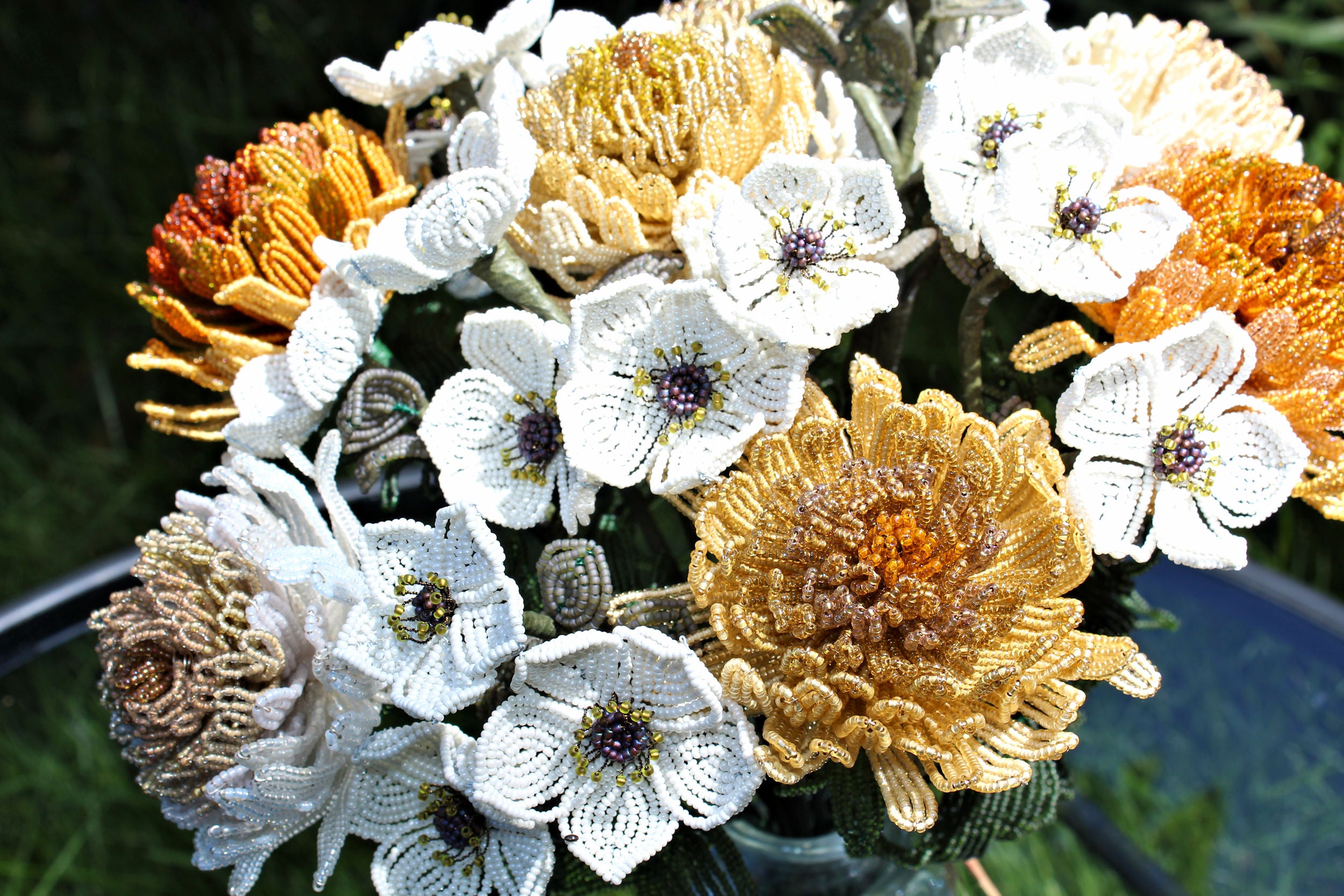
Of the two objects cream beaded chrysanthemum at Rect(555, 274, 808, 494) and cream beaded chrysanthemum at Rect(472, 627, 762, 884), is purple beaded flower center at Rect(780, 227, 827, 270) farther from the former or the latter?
cream beaded chrysanthemum at Rect(472, 627, 762, 884)

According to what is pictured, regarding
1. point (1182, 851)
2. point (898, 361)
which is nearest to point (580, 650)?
point (898, 361)

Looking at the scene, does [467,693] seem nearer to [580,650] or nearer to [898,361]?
[580,650]

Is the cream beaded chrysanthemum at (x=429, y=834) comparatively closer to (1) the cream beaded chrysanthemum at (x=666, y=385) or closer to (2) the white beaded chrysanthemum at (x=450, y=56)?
(1) the cream beaded chrysanthemum at (x=666, y=385)

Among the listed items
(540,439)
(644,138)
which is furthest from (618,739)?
(644,138)

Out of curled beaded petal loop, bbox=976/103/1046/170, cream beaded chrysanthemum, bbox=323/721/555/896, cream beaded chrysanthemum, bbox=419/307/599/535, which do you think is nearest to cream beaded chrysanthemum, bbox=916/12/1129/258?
curled beaded petal loop, bbox=976/103/1046/170

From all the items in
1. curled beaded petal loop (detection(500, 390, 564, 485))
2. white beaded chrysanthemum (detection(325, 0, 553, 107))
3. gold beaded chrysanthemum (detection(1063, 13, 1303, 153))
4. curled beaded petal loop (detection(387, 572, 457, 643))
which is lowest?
curled beaded petal loop (detection(387, 572, 457, 643))

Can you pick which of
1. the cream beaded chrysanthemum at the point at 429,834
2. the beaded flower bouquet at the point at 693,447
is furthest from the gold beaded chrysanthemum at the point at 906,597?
the cream beaded chrysanthemum at the point at 429,834

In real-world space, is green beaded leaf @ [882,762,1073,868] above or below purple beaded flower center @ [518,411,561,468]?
below
